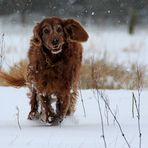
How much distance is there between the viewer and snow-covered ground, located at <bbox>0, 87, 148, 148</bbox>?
4.55m

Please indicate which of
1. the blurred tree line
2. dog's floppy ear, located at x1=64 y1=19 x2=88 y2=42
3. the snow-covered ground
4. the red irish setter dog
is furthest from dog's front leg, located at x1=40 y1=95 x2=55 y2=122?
the blurred tree line

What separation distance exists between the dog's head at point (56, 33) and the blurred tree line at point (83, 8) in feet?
61.2

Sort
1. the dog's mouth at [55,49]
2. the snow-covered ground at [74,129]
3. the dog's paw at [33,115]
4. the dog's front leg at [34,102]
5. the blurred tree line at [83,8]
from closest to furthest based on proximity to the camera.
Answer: the snow-covered ground at [74,129], the dog's mouth at [55,49], the dog's paw at [33,115], the dog's front leg at [34,102], the blurred tree line at [83,8]

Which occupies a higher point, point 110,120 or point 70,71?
point 70,71

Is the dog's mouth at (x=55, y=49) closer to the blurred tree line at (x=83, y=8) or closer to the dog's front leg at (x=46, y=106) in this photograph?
the dog's front leg at (x=46, y=106)

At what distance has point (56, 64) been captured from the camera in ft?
20.0

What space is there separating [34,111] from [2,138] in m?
1.73

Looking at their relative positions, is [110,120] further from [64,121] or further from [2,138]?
[2,138]

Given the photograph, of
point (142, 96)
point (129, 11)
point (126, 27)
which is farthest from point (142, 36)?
point (142, 96)

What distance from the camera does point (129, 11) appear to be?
27.2 meters

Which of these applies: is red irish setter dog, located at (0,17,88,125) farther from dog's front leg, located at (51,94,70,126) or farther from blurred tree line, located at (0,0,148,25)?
blurred tree line, located at (0,0,148,25)

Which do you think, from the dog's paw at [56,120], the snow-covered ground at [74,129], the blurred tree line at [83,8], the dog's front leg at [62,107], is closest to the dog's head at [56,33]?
the dog's front leg at [62,107]

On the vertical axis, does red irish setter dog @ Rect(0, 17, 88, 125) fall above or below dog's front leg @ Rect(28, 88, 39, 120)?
above

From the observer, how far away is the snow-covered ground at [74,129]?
4551 millimetres
